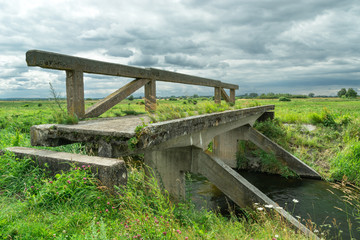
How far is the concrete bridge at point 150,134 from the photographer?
3748 millimetres

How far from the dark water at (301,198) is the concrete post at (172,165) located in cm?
93

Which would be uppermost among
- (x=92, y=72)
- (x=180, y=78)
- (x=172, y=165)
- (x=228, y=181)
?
(x=180, y=78)

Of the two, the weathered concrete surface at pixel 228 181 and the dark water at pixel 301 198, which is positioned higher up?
the weathered concrete surface at pixel 228 181

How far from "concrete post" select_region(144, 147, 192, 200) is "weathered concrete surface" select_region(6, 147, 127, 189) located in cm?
282

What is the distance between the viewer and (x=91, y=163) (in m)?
3.33

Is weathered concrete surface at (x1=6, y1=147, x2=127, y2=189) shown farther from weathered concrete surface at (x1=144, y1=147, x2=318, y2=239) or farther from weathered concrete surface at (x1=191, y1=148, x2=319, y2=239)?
weathered concrete surface at (x1=191, y1=148, x2=319, y2=239)

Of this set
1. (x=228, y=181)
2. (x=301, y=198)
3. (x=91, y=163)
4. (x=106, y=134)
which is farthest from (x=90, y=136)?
(x=301, y=198)

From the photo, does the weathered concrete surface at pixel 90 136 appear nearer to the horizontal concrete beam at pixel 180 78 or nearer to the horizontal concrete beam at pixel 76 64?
the horizontal concrete beam at pixel 76 64

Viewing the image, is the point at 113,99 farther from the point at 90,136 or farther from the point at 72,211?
the point at 72,211

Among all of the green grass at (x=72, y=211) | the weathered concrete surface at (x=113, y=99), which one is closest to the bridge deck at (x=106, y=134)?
the weathered concrete surface at (x=113, y=99)

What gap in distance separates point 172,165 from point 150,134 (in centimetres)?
292

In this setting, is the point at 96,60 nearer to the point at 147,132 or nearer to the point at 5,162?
the point at 147,132

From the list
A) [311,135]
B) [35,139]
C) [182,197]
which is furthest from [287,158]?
[35,139]

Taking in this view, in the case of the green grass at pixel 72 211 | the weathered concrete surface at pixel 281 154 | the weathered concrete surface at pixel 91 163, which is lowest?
the weathered concrete surface at pixel 281 154
